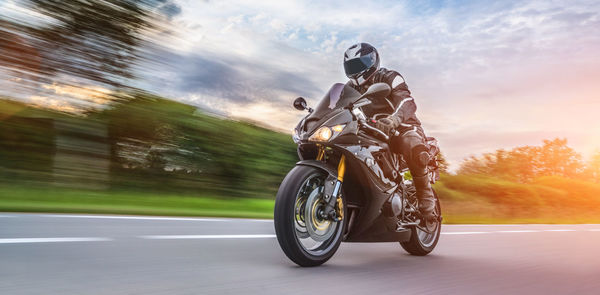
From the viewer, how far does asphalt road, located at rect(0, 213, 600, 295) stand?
3328 mm

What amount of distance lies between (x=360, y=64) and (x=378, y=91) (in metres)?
0.39

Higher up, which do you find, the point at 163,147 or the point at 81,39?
the point at 81,39

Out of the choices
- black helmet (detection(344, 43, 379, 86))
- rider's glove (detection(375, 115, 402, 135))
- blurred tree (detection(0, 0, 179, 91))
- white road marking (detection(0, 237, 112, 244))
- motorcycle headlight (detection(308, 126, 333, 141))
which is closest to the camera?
motorcycle headlight (detection(308, 126, 333, 141))

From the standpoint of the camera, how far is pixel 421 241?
18.2 feet

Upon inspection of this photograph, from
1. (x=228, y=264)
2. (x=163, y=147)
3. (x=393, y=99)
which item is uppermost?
(x=163, y=147)

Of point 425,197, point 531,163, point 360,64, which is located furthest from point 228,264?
point 531,163

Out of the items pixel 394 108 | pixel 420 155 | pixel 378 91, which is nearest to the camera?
pixel 378 91

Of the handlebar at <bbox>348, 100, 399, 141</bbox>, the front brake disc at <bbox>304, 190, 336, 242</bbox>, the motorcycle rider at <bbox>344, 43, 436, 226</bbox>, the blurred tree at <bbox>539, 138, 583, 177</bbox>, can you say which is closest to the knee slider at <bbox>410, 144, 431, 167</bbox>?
the motorcycle rider at <bbox>344, 43, 436, 226</bbox>

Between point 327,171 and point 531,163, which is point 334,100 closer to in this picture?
point 327,171

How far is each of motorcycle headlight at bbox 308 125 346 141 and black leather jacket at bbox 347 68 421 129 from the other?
794 mm

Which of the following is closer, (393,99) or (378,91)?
(378,91)

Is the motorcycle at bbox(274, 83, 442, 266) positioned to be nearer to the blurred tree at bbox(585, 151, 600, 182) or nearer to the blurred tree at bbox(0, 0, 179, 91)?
the blurred tree at bbox(0, 0, 179, 91)

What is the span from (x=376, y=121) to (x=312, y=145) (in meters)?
0.59

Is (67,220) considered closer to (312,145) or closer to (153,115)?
(312,145)
